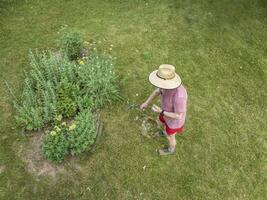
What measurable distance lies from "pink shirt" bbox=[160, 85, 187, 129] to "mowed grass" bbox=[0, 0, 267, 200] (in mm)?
916

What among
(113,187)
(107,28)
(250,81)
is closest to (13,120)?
(113,187)

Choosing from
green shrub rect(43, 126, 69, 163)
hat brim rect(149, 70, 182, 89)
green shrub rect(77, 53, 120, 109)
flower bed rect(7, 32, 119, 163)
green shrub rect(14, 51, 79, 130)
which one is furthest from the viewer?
green shrub rect(77, 53, 120, 109)

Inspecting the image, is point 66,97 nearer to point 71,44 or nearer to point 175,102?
point 71,44

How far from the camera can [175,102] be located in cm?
562

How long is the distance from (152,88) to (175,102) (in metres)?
2.18

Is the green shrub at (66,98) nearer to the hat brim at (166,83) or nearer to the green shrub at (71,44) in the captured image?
the green shrub at (71,44)

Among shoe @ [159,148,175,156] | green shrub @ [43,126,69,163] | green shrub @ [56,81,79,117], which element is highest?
green shrub @ [56,81,79,117]

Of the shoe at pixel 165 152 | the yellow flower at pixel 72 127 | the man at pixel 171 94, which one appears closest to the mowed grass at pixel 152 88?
the shoe at pixel 165 152

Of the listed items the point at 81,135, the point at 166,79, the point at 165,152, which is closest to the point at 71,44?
the point at 81,135

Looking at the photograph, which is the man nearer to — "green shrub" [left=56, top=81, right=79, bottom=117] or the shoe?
the shoe

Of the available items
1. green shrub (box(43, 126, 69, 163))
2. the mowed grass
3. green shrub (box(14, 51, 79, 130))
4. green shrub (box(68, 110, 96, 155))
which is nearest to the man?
the mowed grass

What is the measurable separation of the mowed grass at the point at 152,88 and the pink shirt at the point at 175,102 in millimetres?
916

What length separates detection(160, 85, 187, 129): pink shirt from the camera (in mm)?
5590

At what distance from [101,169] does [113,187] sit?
0.39m
